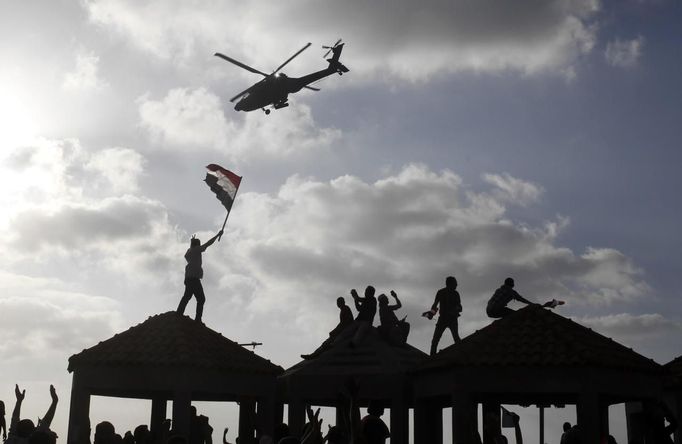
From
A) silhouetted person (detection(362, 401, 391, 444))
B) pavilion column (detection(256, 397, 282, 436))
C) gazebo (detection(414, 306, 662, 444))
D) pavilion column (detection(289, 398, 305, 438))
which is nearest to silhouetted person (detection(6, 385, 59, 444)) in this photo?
silhouetted person (detection(362, 401, 391, 444))

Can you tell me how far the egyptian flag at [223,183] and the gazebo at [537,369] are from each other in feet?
27.5

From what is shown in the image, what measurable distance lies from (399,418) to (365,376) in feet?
4.41

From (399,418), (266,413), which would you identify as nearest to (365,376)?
(399,418)

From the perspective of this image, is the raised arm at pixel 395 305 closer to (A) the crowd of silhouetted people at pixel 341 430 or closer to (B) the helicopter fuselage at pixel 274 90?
(A) the crowd of silhouetted people at pixel 341 430

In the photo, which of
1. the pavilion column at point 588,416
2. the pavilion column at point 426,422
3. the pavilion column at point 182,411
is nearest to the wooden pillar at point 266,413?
the pavilion column at point 182,411

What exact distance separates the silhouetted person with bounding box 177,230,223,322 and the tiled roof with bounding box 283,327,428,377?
3.43 metres

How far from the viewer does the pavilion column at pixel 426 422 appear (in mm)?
23094

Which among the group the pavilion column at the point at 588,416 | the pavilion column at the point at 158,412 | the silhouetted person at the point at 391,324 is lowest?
the pavilion column at the point at 588,416

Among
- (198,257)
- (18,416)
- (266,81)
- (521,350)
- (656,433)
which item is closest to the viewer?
(656,433)

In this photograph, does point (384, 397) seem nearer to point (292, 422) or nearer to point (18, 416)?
point (292, 422)

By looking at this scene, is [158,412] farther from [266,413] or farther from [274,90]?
[274,90]

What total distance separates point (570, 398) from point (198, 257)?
10396 mm

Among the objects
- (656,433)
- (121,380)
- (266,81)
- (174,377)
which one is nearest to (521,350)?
(174,377)

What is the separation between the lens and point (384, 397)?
23.3 metres
